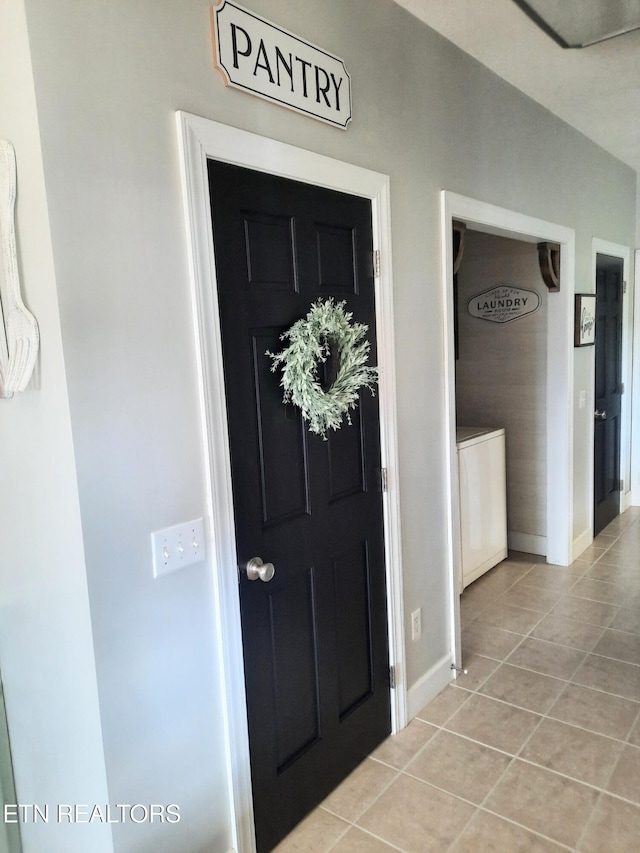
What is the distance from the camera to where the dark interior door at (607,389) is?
14.8ft

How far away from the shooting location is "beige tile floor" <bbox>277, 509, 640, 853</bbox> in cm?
188

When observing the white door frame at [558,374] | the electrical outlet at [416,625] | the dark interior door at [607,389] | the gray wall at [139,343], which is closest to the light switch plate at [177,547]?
the gray wall at [139,343]

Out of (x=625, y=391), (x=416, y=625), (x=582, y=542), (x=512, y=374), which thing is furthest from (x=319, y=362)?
(x=625, y=391)

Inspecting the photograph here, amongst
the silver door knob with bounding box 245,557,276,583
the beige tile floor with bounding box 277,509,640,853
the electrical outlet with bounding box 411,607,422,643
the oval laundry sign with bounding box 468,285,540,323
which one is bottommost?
the beige tile floor with bounding box 277,509,640,853

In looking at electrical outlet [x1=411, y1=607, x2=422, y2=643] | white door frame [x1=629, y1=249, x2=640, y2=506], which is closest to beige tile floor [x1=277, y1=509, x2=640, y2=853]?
electrical outlet [x1=411, y1=607, x2=422, y2=643]

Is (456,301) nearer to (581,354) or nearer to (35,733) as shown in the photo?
(581,354)

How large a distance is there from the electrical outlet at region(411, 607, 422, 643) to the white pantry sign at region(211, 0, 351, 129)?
74.2 inches

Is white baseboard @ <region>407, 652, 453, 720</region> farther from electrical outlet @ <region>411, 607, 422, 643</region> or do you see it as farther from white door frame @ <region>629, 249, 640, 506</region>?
white door frame @ <region>629, 249, 640, 506</region>

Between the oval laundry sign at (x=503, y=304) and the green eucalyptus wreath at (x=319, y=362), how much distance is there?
95.9 inches

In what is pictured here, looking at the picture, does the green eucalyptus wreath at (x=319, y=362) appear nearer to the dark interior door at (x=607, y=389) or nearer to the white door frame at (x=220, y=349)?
the white door frame at (x=220, y=349)

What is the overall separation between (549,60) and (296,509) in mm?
2421

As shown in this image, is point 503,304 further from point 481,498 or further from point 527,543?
point 527,543

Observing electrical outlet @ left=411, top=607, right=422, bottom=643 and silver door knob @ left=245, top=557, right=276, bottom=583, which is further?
electrical outlet @ left=411, top=607, right=422, bottom=643

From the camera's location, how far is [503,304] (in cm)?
408
